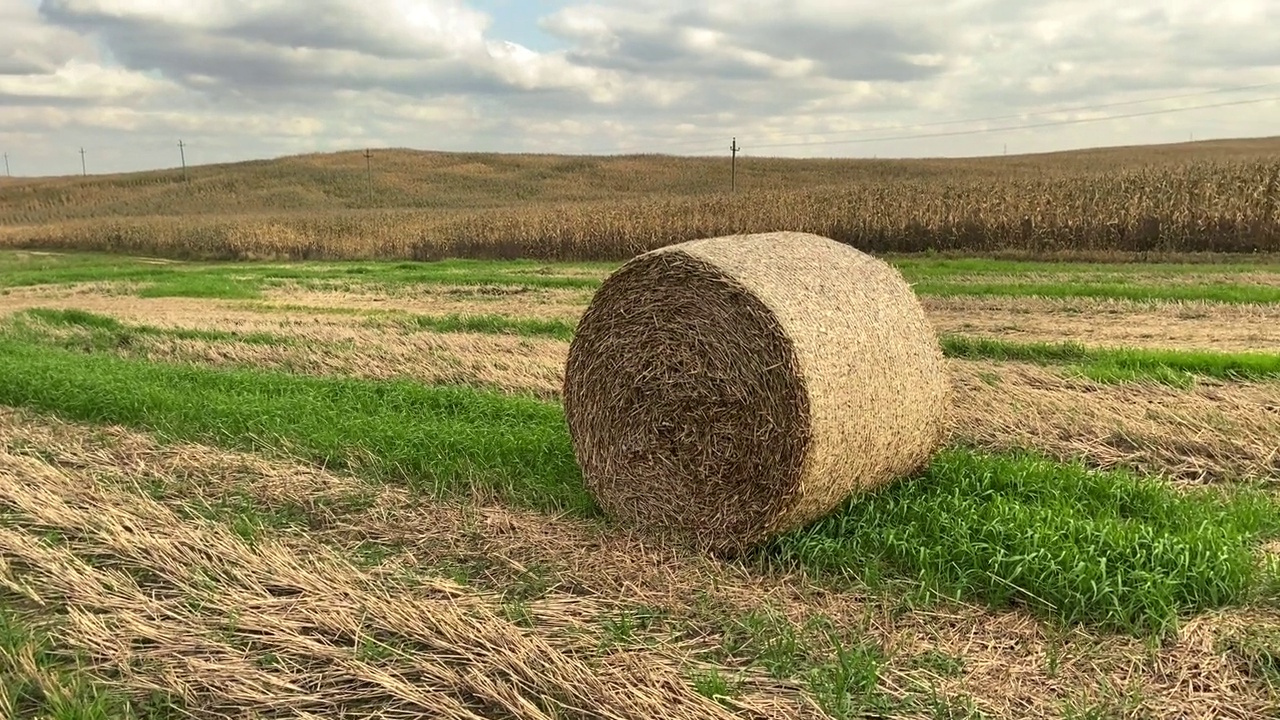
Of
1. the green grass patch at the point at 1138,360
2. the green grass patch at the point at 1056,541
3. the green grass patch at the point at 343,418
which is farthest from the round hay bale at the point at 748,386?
the green grass patch at the point at 1138,360

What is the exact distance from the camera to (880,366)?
522 cm

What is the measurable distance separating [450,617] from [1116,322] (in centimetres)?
944

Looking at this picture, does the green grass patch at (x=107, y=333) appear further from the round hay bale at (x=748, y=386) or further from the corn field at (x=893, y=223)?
the corn field at (x=893, y=223)

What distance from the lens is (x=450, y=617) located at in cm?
405

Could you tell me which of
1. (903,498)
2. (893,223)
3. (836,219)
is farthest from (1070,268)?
(903,498)

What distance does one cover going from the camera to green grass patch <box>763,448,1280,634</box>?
13.5 ft

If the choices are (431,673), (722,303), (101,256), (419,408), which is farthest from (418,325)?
(101,256)

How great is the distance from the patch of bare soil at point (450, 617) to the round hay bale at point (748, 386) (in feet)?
1.18

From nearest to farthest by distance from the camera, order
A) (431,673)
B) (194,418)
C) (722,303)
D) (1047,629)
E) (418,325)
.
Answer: (431,673) → (1047,629) → (722,303) → (194,418) → (418,325)

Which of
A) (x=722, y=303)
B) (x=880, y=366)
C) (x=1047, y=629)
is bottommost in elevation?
(x=1047, y=629)

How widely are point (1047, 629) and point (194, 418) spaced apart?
20.8 ft

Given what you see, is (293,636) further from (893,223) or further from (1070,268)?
(893,223)

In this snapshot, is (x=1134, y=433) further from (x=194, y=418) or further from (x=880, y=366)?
(x=194, y=418)

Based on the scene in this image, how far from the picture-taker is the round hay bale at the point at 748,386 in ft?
16.0
